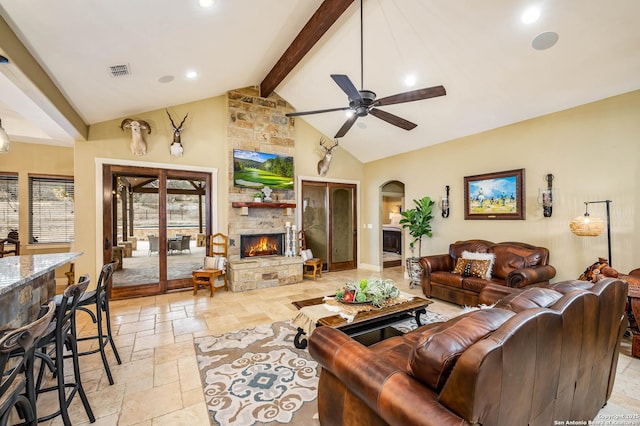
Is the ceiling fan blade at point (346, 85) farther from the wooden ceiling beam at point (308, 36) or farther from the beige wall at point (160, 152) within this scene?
the beige wall at point (160, 152)

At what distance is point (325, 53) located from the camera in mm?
4504

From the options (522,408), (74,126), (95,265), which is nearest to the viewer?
(522,408)

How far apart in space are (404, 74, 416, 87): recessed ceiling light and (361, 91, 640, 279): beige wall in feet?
5.88

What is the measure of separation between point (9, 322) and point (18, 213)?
17.3 feet

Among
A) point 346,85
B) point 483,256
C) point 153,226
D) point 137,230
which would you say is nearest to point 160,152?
point 153,226

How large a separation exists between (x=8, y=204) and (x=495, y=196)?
9.30 m

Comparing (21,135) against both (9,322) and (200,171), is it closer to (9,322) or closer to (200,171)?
(200,171)

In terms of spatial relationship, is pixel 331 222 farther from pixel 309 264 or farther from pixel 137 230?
pixel 137 230

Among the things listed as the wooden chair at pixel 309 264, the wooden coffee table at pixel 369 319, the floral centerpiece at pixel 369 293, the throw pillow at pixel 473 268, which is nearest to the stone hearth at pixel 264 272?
the wooden chair at pixel 309 264

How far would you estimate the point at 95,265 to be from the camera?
188 inches

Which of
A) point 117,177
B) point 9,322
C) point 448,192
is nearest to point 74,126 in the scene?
point 117,177

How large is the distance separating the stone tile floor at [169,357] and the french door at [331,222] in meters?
1.93

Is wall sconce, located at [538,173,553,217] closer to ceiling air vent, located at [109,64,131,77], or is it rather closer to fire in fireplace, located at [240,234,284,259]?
fire in fireplace, located at [240,234,284,259]

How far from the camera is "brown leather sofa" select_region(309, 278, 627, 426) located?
1.03 metres
